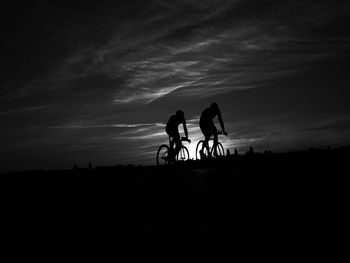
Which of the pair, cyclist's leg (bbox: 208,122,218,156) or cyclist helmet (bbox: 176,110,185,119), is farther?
cyclist's leg (bbox: 208,122,218,156)

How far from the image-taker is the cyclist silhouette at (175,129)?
1981cm

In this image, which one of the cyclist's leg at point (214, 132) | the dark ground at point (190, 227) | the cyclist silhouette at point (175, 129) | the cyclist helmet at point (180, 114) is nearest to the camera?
the dark ground at point (190, 227)

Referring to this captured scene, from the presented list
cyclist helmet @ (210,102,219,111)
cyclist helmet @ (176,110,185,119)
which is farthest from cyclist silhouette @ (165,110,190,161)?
cyclist helmet @ (210,102,219,111)

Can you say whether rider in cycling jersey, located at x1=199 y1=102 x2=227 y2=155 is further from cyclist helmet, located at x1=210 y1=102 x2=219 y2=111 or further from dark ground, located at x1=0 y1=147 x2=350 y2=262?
dark ground, located at x1=0 y1=147 x2=350 y2=262

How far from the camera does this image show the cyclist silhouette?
19.8m

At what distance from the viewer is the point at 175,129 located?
20.2m

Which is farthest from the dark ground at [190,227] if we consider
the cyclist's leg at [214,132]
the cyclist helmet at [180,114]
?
the cyclist's leg at [214,132]

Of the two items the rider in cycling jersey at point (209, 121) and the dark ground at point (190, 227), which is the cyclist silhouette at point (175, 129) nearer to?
the rider in cycling jersey at point (209, 121)

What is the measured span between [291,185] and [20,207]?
454 cm

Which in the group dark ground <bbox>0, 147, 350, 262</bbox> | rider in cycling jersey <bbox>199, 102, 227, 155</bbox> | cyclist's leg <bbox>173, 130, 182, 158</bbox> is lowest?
dark ground <bbox>0, 147, 350, 262</bbox>

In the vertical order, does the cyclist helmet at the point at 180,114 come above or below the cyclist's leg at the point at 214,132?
above

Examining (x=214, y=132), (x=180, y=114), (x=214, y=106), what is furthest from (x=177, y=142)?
(x=214, y=106)

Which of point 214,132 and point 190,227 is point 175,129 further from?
point 190,227

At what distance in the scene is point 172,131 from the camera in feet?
66.7
